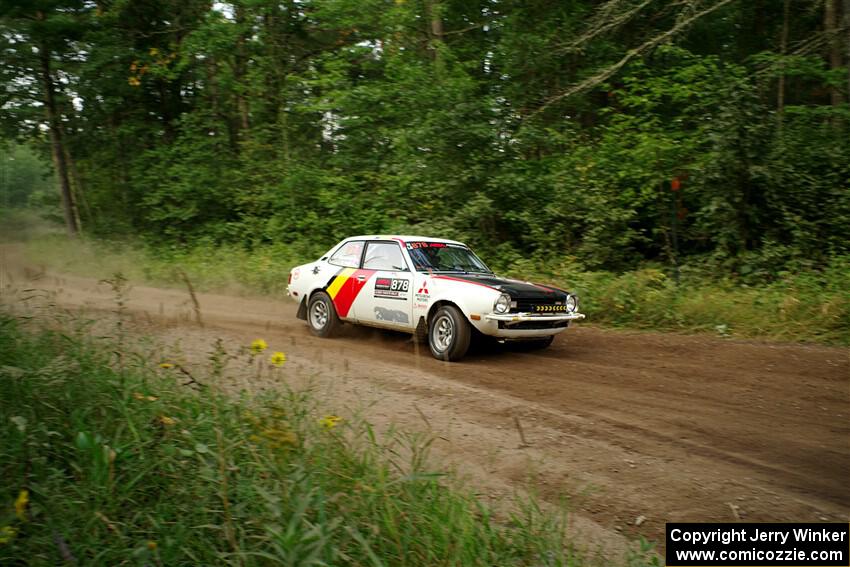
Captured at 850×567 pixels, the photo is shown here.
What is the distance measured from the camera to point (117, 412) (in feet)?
14.5

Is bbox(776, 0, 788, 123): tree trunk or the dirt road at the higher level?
bbox(776, 0, 788, 123): tree trunk

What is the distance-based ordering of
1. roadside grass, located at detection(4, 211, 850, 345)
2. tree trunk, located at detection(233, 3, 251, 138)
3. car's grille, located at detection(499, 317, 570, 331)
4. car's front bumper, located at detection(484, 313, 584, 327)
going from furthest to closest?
tree trunk, located at detection(233, 3, 251, 138) → roadside grass, located at detection(4, 211, 850, 345) → car's grille, located at detection(499, 317, 570, 331) → car's front bumper, located at detection(484, 313, 584, 327)

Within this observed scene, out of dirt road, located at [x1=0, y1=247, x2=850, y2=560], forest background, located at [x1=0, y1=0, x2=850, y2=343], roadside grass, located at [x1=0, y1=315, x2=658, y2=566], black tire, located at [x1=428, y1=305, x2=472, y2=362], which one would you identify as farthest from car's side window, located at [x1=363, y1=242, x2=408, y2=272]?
roadside grass, located at [x1=0, y1=315, x2=658, y2=566]

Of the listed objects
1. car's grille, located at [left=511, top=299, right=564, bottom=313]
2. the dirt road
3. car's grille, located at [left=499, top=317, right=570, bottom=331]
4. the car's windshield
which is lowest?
the dirt road

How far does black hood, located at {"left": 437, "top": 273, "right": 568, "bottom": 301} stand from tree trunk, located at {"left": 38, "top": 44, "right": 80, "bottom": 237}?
68.5ft

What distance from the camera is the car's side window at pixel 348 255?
10.3m

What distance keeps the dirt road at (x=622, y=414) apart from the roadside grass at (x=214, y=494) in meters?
0.70

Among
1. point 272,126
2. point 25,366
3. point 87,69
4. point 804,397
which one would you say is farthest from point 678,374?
point 87,69

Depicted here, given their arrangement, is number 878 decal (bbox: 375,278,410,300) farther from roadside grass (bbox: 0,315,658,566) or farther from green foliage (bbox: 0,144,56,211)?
green foliage (bbox: 0,144,56,211)

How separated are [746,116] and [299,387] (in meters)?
11.0

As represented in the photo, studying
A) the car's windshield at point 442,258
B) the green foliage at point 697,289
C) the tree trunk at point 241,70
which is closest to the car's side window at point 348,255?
the car's windshield at point 442,258

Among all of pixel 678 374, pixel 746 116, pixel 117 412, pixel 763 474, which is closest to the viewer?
pixel 117 412

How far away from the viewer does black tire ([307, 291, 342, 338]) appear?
1024cm

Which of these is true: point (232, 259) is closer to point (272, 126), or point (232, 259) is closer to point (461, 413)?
point (272, 126)
